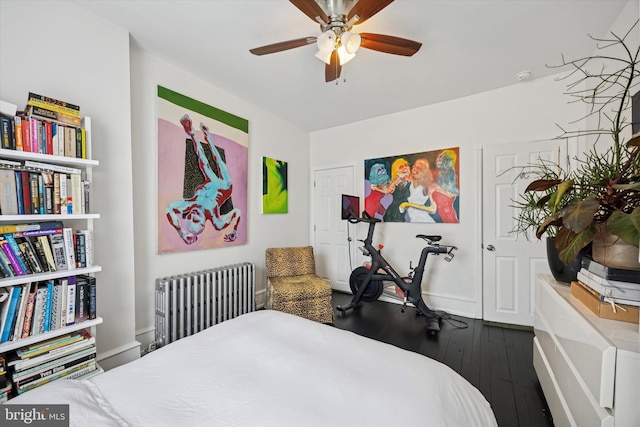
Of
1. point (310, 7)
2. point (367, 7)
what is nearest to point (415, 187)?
point (367, 7)

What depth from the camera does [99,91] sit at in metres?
1.90

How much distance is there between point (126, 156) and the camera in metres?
2.03

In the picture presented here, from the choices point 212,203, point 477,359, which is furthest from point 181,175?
point 477,359

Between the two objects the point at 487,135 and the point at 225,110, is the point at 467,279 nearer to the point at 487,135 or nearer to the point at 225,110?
the point at 487,135

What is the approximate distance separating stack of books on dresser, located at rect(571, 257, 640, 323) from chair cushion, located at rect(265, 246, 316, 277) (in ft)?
8.68

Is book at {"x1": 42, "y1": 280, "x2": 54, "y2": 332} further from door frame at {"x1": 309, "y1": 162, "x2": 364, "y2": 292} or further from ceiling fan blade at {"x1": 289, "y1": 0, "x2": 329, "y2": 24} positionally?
door frame at {"x1": 309, "y1": 162, "x2": 364, "y2": 292}

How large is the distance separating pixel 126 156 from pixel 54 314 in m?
1.17

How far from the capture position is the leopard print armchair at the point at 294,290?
8.90ft

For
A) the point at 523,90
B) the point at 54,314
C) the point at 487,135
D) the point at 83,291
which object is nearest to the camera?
the point at 54,314

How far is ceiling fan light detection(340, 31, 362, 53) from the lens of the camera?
1.62 metres

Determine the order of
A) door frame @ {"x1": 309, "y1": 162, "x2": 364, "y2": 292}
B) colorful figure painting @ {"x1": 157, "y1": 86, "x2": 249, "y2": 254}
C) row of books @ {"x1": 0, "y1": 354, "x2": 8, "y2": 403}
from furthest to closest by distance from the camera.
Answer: door frame @ {"x1": 309, "y1": 162, "x2": 364, "y2": 292}, colorful figure painting @ {"x1": 157, "y1": 86, "x2": 249, "y2": 254}, row of books @ {"x1": 0, "y1": 354, "x2": 8, "y2": 403}

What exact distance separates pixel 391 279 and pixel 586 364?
6.66ft

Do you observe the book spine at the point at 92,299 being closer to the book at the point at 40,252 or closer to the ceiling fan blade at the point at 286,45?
the book at the point at 40,252

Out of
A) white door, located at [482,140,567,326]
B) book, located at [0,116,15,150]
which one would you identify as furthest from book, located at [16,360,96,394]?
white door, located at [482,140,567,326]
